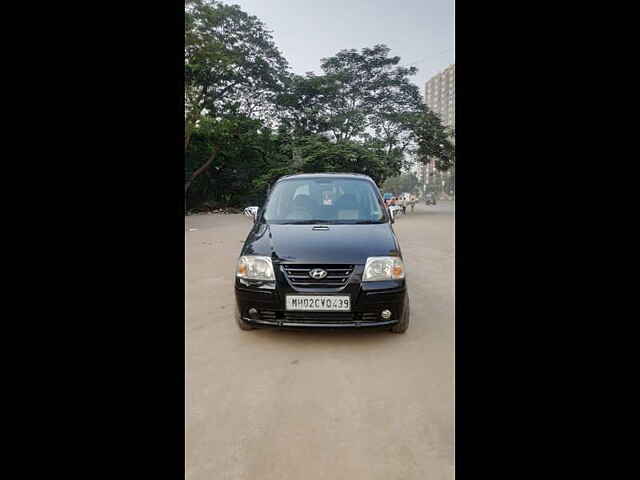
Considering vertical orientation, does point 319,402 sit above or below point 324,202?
below

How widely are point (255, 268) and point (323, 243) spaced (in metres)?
0.60

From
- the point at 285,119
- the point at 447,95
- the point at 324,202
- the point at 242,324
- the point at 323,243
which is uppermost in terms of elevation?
the point at 285,119

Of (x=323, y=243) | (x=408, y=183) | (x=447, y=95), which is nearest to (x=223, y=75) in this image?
(x=447, y=95)

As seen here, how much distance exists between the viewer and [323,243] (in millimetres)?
3080

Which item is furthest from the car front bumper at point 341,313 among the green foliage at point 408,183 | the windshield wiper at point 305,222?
the green foliage at point 408,183

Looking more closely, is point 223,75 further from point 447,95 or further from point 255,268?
point 255,268

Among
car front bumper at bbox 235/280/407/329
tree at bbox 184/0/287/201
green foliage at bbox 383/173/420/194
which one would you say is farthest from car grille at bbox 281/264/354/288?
green foliage at bbox 383/173/420/194

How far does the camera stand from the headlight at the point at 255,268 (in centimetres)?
294

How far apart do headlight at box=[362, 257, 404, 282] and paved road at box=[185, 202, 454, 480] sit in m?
0.55

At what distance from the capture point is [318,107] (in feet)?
79.5

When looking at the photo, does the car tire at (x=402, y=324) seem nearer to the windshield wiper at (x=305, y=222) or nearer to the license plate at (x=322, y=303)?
the license plate at (x=322, y=303)

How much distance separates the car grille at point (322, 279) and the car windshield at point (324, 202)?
2.74 ft
